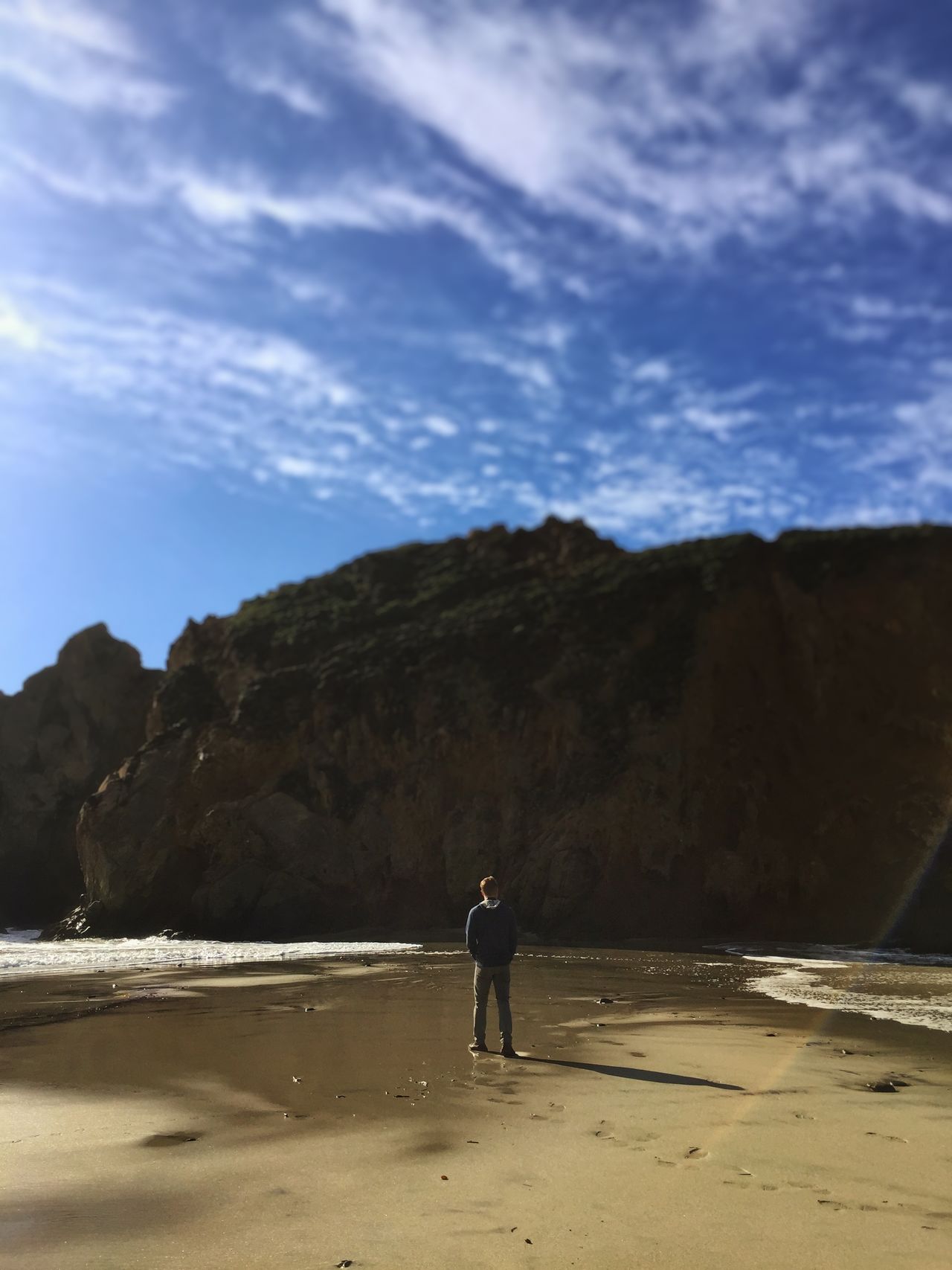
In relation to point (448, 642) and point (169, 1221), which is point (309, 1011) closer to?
point (169, 1221)

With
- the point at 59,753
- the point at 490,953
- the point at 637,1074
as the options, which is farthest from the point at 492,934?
the point at 59,753

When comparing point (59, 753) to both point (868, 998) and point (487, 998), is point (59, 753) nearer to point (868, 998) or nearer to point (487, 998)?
point (868, 998)

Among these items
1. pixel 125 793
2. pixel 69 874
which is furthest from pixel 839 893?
pixel 69 874

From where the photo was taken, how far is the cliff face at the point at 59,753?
1858 inches

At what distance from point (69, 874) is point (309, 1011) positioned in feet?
135

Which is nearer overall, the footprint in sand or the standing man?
the footprint in sand

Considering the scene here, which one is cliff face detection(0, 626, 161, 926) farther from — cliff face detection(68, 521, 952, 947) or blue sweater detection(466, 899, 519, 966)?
blue sweater detection(466, 899, 519, 966)

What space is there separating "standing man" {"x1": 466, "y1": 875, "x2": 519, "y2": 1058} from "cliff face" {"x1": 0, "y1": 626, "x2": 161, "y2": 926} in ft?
138

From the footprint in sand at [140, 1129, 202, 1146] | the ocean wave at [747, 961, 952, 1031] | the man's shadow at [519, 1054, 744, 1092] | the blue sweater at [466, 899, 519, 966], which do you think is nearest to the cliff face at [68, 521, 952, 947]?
the ocean wave at [747, 961, 952, 1031]

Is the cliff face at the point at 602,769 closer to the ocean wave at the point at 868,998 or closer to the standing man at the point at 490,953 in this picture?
the ocean wave at the point at 868,998

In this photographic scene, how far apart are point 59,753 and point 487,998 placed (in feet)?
150

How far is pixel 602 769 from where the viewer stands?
30.8 meters

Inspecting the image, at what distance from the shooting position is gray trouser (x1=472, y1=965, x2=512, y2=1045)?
8078 millimetres

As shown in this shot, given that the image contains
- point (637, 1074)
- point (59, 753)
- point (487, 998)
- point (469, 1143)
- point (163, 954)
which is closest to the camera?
point (469, 1143)
